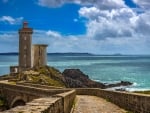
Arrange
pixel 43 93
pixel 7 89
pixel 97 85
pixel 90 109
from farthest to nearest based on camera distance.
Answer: pixel 97 85 < pixel 7 89 < pixel 43 93 < pixel 90 109

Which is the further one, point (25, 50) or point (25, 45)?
point (25, 50)

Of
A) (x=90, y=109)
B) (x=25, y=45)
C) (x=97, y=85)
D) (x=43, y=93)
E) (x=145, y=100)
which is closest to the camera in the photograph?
(x=145, y=100)

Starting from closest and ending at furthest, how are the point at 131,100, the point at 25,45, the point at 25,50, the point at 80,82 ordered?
the point at 131,100
the point at 25,45
the point at 25,50
the point at 80,82

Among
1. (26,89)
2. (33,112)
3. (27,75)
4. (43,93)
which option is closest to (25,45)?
(27,75)

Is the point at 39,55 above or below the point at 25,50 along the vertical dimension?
below

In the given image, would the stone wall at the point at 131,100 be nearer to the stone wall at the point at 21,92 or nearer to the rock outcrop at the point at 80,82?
the stone wall at the point at 21,92

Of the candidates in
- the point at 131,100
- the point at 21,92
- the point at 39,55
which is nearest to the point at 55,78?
the point at 39,55

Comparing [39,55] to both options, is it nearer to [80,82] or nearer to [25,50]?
[25,50]

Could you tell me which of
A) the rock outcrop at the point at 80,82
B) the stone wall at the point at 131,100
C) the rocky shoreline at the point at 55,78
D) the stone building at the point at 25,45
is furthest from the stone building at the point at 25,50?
the stone wall at the point at 131,100

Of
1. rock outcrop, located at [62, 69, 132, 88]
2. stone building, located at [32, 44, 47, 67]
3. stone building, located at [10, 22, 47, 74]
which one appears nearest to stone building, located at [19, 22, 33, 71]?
stone building, located at [10, 22, 47, 74]

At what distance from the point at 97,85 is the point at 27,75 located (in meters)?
42.1

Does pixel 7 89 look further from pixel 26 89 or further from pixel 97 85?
pixel 97 85

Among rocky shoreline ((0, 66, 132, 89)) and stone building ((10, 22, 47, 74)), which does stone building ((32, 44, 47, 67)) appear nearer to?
stone building ((10, 22, 47, 74))

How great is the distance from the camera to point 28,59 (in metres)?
76.8
